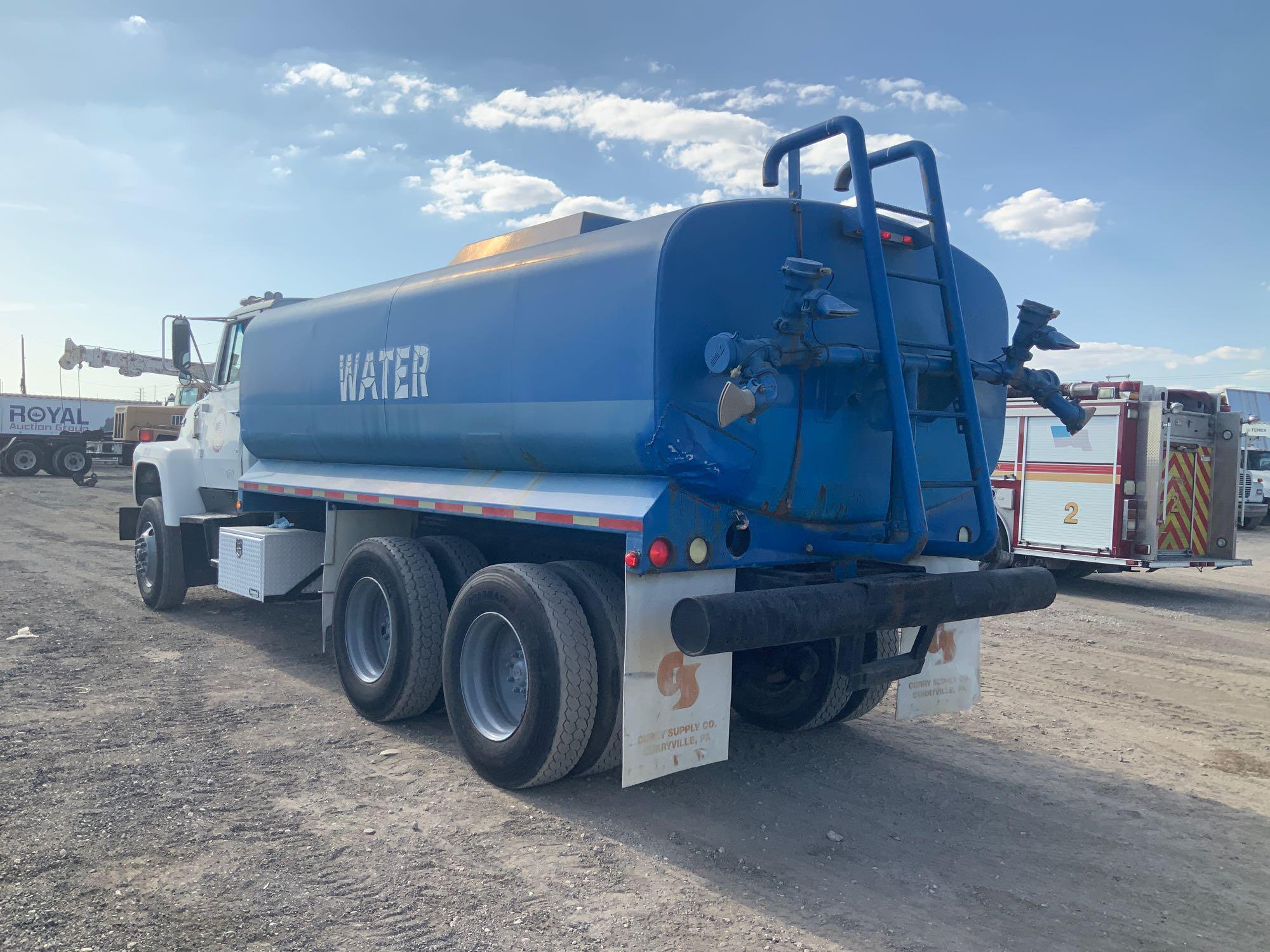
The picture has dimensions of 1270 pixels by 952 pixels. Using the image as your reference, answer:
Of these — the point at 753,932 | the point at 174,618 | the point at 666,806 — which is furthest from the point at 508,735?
the point at 174,618

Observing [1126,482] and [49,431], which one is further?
[49,431]

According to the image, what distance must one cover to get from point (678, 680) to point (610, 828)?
786mm

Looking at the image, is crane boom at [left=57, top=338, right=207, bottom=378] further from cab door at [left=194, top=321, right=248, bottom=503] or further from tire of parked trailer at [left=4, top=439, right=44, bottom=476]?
cab door at [left=194, top=321, right=248, bottom=503]

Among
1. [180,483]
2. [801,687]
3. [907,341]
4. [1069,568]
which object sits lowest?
[1069,568]

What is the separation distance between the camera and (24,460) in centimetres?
3231

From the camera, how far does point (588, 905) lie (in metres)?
3.78

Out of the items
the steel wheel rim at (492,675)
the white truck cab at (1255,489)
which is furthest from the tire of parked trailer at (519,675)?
the white truck cab at (1255,489)

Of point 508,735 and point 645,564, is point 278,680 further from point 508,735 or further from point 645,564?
point 645,564

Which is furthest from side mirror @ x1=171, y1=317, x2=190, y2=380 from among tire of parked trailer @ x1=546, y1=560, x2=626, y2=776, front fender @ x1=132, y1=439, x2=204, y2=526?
tire of parked trailer @ x1=546, y1=560, x2=626, y2=776

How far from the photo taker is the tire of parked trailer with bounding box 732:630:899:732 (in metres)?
5.41

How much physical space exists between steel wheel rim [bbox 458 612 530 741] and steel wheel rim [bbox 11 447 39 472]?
3310 cm

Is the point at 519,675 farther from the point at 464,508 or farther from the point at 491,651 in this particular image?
the point at 464,508

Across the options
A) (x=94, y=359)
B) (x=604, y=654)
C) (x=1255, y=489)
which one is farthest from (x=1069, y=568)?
(x=94, y=359)

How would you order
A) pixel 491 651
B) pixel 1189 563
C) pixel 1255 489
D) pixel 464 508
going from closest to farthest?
pixel 491 651 → pixel 464 508 → pixel 1189 563 → pixel 1255 489
